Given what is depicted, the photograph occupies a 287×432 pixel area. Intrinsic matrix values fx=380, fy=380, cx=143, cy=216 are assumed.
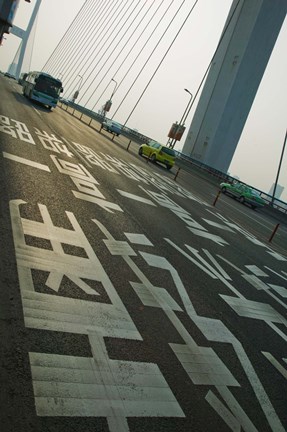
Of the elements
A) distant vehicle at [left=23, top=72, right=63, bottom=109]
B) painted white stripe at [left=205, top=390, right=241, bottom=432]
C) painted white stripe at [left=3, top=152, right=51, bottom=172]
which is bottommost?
painted white stripe at [left=205, top=390, right=241, bottom=432]

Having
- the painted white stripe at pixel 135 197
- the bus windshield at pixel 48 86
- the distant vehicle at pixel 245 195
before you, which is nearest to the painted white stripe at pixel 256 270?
the painted white stripe at pixel 135 197

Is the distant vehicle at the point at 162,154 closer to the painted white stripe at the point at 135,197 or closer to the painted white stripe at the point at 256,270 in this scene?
the painted white stripe at the point at 135,197

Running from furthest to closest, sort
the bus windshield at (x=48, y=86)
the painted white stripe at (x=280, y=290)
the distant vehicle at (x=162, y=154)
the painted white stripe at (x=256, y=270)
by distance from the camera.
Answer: the bus windshield at (x=48, y=86) < the distant vehicle at (x=162, y=154) < the painted white stripe at (x=256, y=270) < the painted white stripe at (x=280, y=290)

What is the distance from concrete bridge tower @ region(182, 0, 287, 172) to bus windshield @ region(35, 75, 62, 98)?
2765 centimetres

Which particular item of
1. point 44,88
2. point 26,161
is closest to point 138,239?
point 26,161

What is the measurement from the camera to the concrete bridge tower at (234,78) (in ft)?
173

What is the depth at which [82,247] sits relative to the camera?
640cm

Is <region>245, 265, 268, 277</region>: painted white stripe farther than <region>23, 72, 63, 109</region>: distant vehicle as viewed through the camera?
No

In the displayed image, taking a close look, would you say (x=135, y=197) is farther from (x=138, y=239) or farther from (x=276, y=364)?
(x=276, y=364)

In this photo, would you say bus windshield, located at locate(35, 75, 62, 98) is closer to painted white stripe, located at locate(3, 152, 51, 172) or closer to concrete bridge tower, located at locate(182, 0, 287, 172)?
painted white stripe, located at locate(3, 152, 51, 172)

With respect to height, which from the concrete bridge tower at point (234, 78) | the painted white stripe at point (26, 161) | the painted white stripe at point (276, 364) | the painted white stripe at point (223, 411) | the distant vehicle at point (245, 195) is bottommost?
the painted white stripe at point (276, 364)

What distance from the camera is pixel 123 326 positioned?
4.52m

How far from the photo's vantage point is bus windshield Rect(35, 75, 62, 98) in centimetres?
3354

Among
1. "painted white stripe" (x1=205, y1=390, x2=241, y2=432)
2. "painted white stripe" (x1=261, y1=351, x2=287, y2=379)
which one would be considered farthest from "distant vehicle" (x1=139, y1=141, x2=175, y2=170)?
"painted white stripe" (x1=205, y1=390, x2=241, y2=432)
